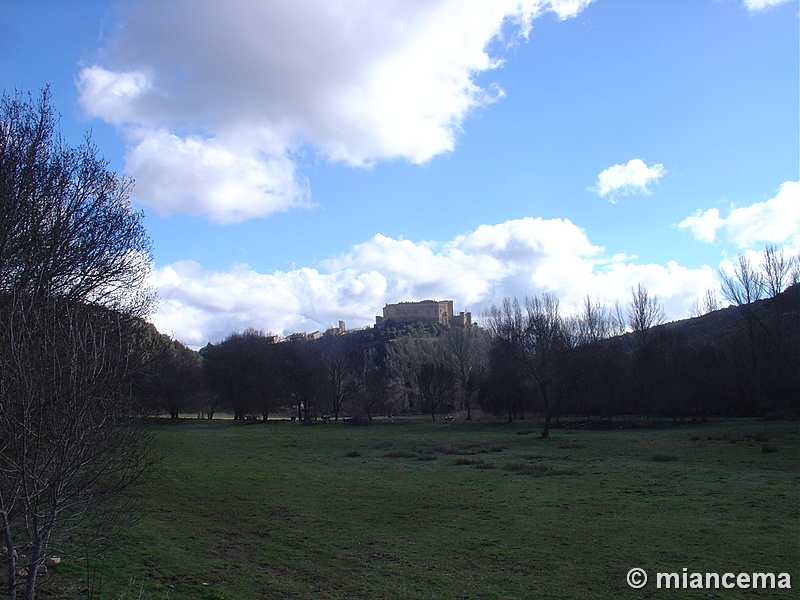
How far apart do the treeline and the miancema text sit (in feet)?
124

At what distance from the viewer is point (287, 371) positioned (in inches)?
3059

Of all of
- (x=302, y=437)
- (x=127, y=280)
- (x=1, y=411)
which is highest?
(x=127, y=280)

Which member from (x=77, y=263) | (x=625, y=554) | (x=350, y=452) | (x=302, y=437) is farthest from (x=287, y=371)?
(x=625, y=554)

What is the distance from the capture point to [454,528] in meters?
15.1

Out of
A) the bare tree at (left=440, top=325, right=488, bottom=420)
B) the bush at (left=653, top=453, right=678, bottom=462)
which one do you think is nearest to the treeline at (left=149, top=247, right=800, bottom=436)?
the bare tree at (left=440, top=325, right=488, bottom=420)

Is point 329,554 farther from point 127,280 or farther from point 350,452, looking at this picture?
point 350,452

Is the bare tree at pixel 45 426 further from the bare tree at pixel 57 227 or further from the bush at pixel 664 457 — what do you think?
the bush at pixel 664 457

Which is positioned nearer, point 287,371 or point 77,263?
point 77,263

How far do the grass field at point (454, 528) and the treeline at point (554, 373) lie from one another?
24173 mm

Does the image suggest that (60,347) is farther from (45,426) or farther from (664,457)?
(664,457)

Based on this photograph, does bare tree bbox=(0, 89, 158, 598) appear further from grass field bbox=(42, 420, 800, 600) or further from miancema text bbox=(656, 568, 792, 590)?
miancema text bbox=(656, 568, 792, 590)

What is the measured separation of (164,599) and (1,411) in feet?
13.8

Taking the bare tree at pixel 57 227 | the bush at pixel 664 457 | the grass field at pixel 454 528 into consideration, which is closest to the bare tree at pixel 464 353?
the bush at pixel 664 457

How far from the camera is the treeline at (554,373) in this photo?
5828 centimetres
